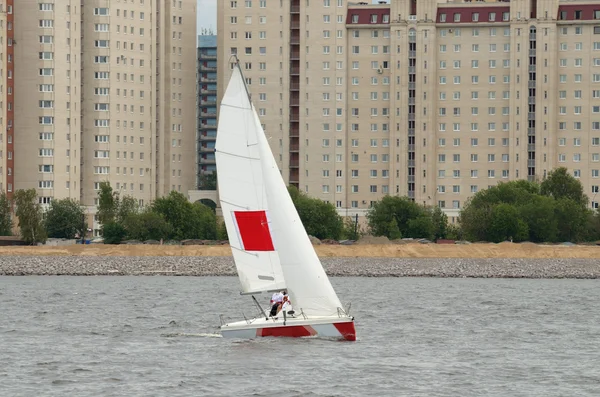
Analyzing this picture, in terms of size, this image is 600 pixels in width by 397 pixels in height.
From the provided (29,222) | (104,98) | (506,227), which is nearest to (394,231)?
(506,227)

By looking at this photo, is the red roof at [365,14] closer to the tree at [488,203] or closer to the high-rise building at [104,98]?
the high-rise building at [104,98]

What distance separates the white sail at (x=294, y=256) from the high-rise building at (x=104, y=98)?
134 m

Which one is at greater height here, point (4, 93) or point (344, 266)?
point (4, 93)

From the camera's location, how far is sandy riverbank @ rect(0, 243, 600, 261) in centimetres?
12850

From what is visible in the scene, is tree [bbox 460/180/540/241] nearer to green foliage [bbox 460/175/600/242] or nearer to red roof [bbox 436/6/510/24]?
green foliage [bbox 460/175/600/242]

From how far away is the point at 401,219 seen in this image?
157 metres

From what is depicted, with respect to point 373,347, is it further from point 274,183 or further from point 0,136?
point 0,136

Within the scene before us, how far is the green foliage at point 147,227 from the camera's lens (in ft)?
471

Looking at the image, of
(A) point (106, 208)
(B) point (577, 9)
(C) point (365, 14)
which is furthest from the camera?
(C) point (365, 14)

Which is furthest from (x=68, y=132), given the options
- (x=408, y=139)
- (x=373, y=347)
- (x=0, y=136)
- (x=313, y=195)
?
(x=373, y=347)

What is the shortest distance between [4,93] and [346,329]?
134575 mm

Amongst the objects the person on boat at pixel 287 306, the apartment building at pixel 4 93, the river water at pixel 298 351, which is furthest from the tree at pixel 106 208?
the person on boat at pixel 287 306

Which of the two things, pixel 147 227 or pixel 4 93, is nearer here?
pixel 147 227

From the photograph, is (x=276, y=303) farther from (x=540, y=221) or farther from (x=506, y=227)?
(x=540, y=221)
